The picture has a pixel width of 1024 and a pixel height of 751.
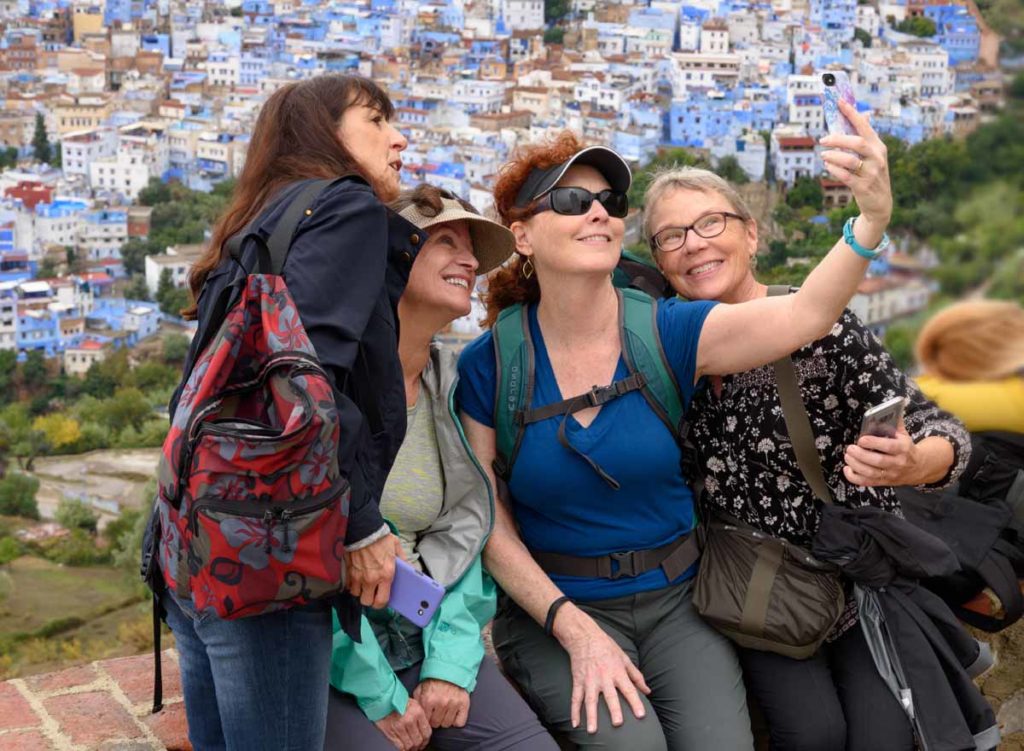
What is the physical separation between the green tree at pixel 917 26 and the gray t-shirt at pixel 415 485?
52.6m

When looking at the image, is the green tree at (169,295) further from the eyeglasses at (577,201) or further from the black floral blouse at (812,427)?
the black floral blouse at (812,427)

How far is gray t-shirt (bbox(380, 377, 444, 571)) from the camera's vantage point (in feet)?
4.78

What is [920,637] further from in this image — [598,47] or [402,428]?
[598,47]

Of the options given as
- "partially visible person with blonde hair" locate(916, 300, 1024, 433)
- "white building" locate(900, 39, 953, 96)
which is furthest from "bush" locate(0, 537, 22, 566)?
"white building" locate(900, 39, 953, 96)

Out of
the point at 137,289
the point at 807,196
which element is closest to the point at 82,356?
the point at 137,289

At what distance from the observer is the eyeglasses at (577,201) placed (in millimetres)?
1553

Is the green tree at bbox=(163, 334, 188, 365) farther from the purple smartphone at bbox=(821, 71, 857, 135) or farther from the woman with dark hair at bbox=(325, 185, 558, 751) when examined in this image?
the purple smartphone at bbox=(821, 71, 857, 135)

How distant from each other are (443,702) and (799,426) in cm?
51

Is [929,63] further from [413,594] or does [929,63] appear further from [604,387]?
[413,594]

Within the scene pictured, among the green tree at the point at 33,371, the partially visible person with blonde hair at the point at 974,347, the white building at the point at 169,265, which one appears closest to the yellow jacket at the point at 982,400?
the partially visible person with blonde hair at the point at 974,347

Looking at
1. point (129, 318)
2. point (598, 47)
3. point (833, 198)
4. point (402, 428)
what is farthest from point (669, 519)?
point (598, 47)

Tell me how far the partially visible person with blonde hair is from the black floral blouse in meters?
0.78

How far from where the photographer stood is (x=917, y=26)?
50.0 metres

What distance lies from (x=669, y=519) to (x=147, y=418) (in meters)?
24.2
